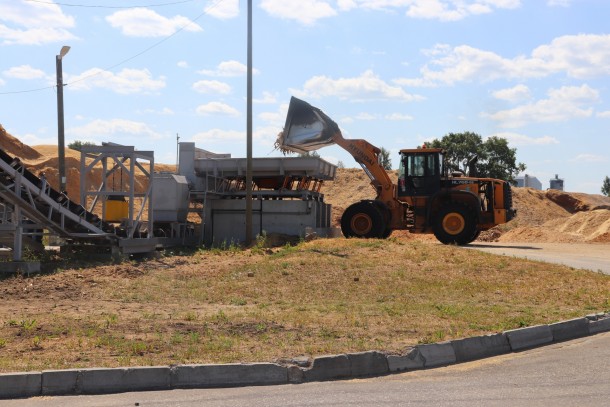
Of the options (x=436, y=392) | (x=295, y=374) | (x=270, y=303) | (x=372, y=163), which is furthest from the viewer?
(x=372, y=163)

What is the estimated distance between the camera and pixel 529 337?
33.8ft

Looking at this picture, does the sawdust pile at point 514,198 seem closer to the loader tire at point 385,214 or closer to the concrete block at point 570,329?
the loader tire at point 385,214

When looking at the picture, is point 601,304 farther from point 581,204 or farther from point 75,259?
point 581,204

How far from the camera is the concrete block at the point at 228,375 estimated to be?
789 centimetres

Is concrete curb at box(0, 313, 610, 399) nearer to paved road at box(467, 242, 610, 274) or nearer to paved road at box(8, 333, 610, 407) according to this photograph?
paved road at box(8, 333, 610, 407)

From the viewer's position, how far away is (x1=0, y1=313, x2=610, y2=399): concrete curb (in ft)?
24.9

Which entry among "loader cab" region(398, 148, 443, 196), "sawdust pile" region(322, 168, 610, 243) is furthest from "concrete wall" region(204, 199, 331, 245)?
"sawdust pile" region(322, 168, 610, 243)

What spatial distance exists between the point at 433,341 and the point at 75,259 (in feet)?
41.7

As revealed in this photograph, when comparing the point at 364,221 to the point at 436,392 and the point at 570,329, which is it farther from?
the point at 436,392

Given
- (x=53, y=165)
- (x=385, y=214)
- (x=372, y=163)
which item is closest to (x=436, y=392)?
(x=385, y=214)

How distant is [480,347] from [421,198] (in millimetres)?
17117

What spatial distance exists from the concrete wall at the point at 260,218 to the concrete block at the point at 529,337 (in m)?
17.1

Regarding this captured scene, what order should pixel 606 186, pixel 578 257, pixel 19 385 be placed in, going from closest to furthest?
pixel 19 385, pixel 578 257, pixel 606 186

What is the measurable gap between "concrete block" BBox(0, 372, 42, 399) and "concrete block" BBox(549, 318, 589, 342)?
22.9ft
